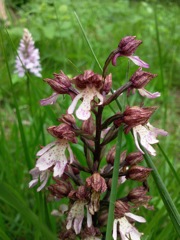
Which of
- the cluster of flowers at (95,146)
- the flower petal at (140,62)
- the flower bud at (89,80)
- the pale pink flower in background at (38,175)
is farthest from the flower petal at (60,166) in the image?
the flower petal at (140,62)

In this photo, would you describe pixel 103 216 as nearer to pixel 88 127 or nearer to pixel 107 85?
pixel 88 127

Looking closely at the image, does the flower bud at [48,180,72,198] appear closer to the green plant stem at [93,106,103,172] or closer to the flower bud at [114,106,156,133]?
the green plant stem at [93,106,103,172]

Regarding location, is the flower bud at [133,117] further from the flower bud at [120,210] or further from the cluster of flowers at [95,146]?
the flower bud at [120,210]

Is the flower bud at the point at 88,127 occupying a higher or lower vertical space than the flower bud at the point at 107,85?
lower

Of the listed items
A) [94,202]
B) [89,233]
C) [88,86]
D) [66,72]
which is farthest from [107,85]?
[66,72]

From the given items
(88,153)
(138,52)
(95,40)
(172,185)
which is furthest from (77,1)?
(88,153)

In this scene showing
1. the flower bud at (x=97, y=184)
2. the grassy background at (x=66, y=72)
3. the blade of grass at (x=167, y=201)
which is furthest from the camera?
the grassy background at (x=66, y=72)

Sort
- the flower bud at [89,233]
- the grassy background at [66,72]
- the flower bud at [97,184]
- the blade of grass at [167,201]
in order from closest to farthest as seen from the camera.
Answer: the blade of grass at [167,201], the flower bud at [97,184], the flower bud at [89,233], the grassy background at [66,72]
